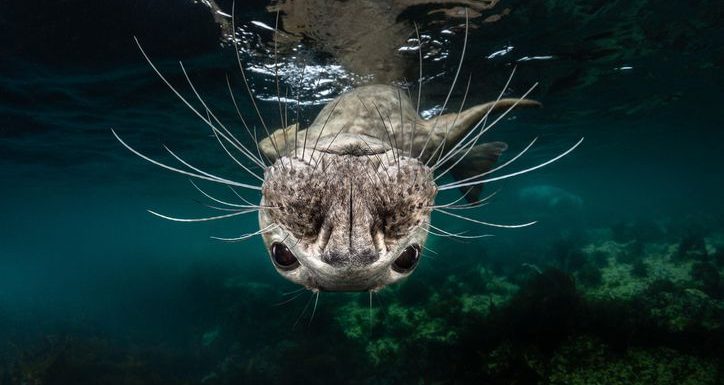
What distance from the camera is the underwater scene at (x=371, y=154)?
2602 mm

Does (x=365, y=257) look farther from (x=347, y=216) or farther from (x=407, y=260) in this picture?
(x=407, y=260)

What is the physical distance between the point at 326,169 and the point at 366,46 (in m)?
6.74

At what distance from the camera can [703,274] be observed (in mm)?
13555

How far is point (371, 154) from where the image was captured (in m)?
2.76

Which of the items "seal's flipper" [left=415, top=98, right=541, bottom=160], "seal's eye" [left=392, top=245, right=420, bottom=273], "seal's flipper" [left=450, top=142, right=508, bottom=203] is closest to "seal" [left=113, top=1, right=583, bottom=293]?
"seal's eye" [left=392, top=245, right=420, bottom=273]

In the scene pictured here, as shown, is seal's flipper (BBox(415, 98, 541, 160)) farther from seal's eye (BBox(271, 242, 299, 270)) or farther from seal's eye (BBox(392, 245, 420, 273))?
seal's eye (BBox(271, 242, 299, 270))

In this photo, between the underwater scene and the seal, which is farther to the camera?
the underwater scene

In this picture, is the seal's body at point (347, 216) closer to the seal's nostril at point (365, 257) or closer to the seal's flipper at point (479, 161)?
the seal's nostril at point (365, 257)

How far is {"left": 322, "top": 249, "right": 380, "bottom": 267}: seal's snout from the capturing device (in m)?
2.19

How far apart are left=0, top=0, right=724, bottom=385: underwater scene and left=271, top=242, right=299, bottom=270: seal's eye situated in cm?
2

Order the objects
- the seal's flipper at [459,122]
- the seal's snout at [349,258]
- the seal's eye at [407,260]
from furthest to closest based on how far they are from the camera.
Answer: the seal's flipper at [459,122] → the seal's eye at [407,260] → the seal's snout at [349,258]

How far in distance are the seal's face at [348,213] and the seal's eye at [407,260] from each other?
1 centimetres

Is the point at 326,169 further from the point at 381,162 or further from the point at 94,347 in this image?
the point at 94,347

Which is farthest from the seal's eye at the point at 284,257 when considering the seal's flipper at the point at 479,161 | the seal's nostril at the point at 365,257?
the seal's flipper at the point at 479,161
